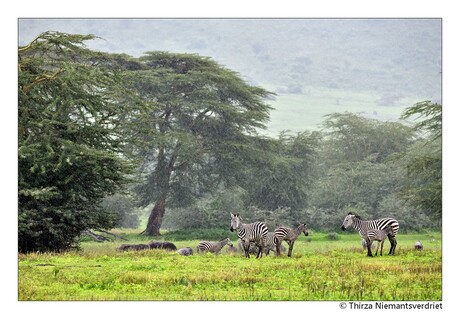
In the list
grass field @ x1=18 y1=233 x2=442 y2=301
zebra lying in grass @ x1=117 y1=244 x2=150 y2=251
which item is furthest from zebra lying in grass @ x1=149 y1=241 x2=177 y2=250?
A: grass field @ x1=18 y1=233 x2=442 y2=301

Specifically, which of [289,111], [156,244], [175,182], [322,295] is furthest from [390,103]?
[322,295]

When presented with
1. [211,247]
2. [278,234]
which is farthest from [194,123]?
[278,234]

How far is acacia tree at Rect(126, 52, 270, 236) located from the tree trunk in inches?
2.3

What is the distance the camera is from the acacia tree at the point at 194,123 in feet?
157

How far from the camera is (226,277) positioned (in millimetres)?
18344

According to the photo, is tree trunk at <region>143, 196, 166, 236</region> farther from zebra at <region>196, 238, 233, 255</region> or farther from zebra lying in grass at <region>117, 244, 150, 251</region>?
zebra at <region>196, 238, 233, 255</region>

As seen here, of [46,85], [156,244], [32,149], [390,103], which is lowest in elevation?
[156,244]

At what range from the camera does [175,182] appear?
48844 millimetres

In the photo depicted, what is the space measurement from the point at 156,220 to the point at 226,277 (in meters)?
28.3

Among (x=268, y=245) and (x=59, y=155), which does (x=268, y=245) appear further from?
(x=59, y=155)

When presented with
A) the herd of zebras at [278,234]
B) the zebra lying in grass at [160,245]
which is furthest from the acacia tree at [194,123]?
the herd of zebras at [278,234]

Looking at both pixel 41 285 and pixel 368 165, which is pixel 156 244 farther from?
pixel 368 165

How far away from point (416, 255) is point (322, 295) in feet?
32.8

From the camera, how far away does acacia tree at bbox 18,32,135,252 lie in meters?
25.3
